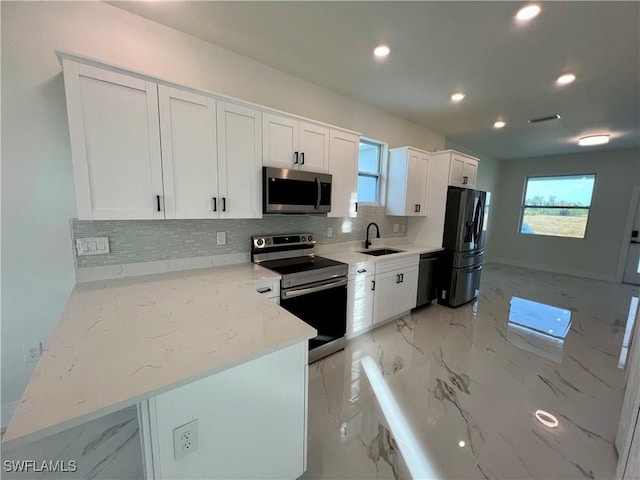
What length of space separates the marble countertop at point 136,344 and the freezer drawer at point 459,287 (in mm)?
3279

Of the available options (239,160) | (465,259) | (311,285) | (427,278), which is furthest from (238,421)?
(465,259)

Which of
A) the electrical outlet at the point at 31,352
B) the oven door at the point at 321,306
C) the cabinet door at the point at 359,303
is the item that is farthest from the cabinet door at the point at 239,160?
the electrical outlet at the point at 31,352

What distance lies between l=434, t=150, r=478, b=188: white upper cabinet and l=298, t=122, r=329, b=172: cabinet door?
2.12m

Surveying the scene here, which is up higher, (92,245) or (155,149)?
(155,149)

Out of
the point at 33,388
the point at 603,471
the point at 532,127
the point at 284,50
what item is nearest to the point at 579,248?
the point at 532,127

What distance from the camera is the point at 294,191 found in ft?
7.98

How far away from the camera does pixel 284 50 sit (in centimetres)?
230

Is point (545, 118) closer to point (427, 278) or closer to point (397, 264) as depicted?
point (427, 278)

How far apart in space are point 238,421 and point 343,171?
2416mm

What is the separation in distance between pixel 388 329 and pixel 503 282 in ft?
12.1

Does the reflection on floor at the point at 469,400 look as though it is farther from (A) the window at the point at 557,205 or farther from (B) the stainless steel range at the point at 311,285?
(A) the window at the point at 557,205

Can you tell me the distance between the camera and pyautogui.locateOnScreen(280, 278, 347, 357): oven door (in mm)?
2246

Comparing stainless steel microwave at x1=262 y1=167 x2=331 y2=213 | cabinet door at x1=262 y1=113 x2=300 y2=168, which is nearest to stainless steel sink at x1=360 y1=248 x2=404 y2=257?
stainless steel microwave at x1=262 y1=167 x2=331 y2=213

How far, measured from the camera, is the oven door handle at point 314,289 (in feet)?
7.18
